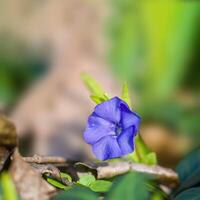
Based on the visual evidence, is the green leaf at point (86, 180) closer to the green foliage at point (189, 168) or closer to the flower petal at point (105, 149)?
the flower petal at point (105, 149)

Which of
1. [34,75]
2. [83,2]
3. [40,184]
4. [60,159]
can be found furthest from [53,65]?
[40,184]

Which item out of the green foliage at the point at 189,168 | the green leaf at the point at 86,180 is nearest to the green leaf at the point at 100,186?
the green leaf at the point at 86,180

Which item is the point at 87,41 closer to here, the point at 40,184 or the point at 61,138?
the point at 61,138

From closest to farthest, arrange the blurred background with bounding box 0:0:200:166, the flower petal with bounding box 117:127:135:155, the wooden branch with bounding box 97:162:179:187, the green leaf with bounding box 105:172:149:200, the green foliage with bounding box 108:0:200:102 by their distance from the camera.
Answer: the green leaf with bounding box 105:172:149:200, the flower petal with bounding box 117:127:135:155, the wooden branch with bounding box 97:162:179:187, the blurred background with bounding box 0:0:200:166, the green foliage with bounding box 108:0:200:102

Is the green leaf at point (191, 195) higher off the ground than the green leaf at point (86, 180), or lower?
higher

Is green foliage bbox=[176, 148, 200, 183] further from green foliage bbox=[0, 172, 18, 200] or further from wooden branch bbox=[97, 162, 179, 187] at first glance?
green foliage bbox=[0, 172, 18, 200]

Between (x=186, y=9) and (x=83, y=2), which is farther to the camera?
(x=83, y=2)

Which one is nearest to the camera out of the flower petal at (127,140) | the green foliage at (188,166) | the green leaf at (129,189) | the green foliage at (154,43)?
the green leaf at (129,189)

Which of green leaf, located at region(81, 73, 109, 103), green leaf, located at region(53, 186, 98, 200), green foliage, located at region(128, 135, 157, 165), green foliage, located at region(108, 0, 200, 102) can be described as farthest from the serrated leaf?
green foliage, located at region(108, 0, 200, 102)
